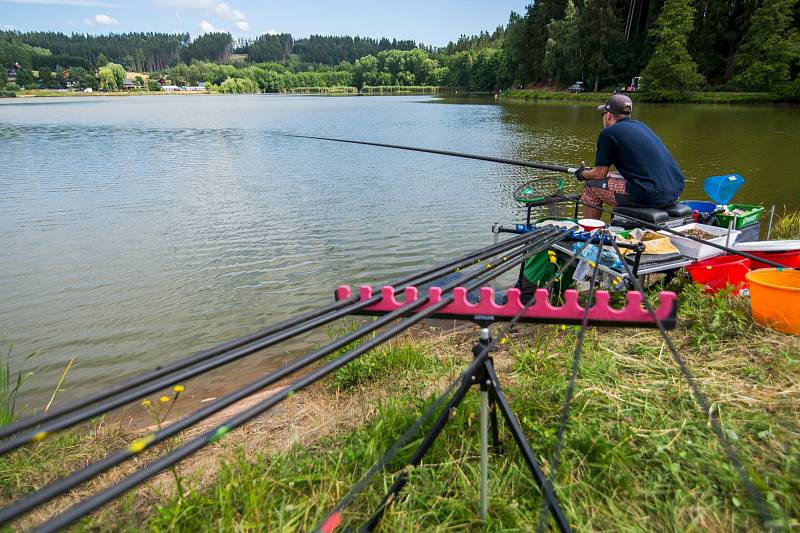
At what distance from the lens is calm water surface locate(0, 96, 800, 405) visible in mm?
6781

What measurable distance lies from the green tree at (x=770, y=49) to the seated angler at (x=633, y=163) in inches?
1859

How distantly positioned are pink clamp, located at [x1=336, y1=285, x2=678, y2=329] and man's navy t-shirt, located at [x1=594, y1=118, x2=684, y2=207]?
13.2 ft

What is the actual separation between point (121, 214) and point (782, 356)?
42.9 feet

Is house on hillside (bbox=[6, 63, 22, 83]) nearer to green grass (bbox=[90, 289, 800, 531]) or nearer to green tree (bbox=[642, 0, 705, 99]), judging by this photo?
green tree (bbox=[642, 0, 705, 99])

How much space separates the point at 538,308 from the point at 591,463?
2.95ft

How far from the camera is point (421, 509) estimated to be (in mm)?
2459

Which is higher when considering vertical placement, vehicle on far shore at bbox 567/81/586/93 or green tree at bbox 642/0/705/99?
green tree at bbox 642/0/705/99

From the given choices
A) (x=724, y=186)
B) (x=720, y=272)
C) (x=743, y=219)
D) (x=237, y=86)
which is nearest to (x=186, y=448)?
(x=720, y=272)

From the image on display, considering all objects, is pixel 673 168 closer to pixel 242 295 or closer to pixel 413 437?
pixel 413 437

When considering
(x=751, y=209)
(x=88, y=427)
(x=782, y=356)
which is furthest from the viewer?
(x=751, y=209)

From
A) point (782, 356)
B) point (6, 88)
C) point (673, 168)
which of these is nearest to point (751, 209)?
point (673, 168)

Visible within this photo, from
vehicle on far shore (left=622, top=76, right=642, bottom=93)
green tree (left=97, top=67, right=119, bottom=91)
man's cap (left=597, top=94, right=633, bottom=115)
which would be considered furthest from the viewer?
green tree (left=97, top=67, right=119, bottom=91)

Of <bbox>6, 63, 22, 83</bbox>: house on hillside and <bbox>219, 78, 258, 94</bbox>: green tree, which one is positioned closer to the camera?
<bbox>219, 78, 258, 94</bbox>: green tree

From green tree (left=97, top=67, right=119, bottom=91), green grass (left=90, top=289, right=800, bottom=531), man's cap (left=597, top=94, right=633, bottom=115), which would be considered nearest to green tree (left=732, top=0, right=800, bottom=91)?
man's cap (left=597, top=94, right=633, bottom=115)
